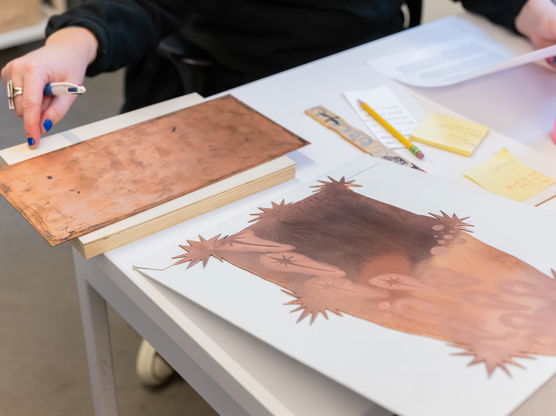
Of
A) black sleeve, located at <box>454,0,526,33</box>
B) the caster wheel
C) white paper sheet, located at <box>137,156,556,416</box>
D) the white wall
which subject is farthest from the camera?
the white wall

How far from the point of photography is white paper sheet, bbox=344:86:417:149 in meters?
0.78

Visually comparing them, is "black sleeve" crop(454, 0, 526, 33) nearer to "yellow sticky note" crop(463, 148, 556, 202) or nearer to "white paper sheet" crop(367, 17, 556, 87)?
"white paper sheet" crop(367, 17, 556, 87)

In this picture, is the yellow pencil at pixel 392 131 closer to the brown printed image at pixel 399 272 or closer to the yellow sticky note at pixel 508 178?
the yellow sticky note at pixel 508 178

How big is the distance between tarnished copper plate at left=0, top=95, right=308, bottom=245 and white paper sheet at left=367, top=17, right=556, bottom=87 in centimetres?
30

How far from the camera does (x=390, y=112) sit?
831 millimetres

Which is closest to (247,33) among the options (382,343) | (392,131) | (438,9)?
(392,131)

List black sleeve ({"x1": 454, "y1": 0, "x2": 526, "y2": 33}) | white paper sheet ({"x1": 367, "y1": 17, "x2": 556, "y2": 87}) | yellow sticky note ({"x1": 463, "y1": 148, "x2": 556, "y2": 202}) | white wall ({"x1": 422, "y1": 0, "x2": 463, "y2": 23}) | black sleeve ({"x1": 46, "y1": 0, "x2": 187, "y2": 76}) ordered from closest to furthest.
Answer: yellow sticky note ({"x1": 463, "y1": 148, "x2": 556, "y2": 202}) < black sleeve ({"x1": 46, "y1": 0, "x2": 187, "y2": 76}) < white paper sheet ({"x1": 367, "y1": 17, "x2": 556, "y2": 87}) < black sleeve ({"x1": 454, "y1": 0, "x2": 526, "y2": 33}) < white wall ({"x1": 422, "y1": 0, "x2": 463, "y2": 23})

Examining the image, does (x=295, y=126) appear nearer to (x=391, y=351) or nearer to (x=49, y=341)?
(x=391, y=351)

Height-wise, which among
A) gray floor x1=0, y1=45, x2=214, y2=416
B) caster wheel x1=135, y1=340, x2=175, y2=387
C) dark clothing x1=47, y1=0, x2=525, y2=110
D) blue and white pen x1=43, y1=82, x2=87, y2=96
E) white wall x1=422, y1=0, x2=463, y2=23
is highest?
blue and white pen x1=43, y1=82, x2=87, y2=96

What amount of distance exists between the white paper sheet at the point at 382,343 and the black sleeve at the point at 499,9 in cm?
57

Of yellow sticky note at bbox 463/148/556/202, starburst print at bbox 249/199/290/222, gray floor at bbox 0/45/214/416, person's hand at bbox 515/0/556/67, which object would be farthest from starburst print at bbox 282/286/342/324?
gray floor at bbox 0/45/214/416

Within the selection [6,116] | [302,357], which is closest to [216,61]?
[302,357]

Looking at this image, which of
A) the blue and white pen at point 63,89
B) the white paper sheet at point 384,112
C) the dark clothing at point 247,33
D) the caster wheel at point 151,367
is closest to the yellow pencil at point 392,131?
the white paper sheet at point 384,112

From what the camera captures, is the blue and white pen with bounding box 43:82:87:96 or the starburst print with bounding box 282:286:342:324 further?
the blue and white pen with bounding box 43:82:87:96
